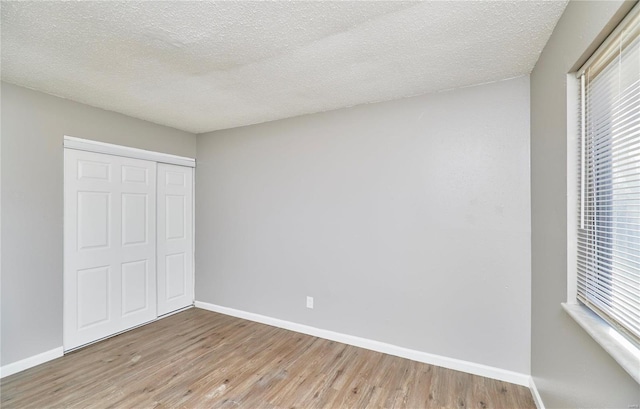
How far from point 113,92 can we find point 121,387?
8.19 feet

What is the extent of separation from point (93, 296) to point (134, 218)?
34.9 inches

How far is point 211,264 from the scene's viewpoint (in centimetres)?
379

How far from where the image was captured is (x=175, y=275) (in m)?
3.70

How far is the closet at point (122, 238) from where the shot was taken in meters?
2.72

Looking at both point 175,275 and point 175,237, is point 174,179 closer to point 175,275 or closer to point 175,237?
point 175,237

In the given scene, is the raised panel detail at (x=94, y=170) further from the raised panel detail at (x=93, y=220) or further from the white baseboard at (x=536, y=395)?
the white baseboard at (x=536, y=395)

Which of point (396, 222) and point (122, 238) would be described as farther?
point (122, 238)

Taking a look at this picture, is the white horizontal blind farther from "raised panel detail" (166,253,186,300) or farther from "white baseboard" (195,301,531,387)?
"raised panel detail" (166,253,186,300)

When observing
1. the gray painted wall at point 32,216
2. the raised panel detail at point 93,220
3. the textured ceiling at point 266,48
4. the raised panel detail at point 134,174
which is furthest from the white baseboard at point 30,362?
the textured ceiling at point 266,48

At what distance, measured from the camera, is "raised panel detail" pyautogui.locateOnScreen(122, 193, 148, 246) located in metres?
3.13

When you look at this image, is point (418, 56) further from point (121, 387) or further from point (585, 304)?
point (121, 387)

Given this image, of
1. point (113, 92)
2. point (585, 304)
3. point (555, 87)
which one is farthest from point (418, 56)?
point (113, 92)

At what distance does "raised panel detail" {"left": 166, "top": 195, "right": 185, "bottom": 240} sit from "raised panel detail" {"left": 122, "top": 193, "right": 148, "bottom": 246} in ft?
1.02

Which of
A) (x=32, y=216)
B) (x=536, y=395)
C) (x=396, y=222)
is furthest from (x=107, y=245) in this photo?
(x=536, y=395)
